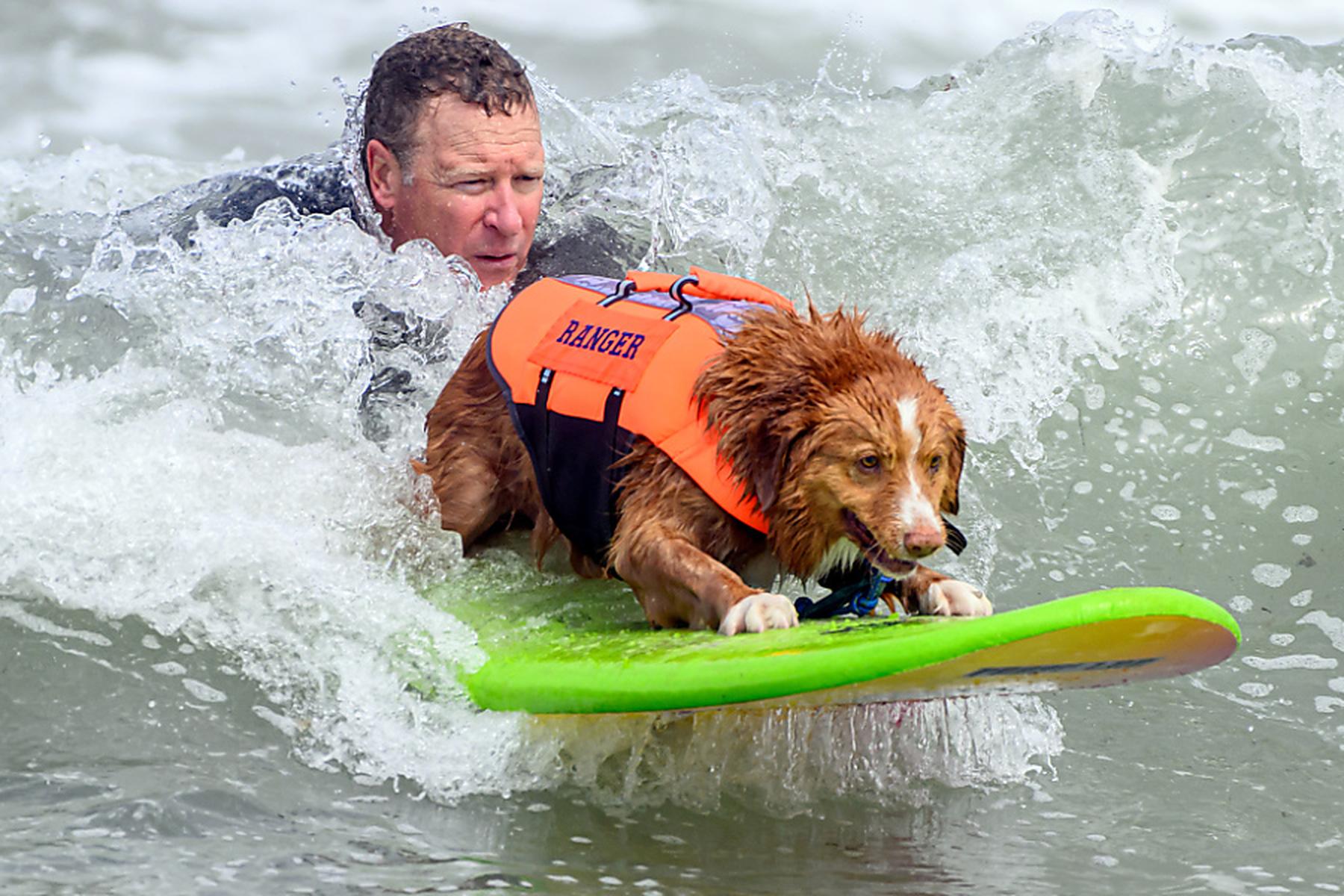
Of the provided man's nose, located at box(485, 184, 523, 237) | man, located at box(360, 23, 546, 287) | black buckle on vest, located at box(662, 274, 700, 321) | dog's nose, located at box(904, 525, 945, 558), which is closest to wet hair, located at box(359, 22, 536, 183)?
man, located at box(360, 23, 546, 287)

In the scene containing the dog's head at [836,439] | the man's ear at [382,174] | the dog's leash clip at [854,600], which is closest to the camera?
the dog's head at [836,439]

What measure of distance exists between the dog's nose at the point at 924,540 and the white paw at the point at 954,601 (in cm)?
35

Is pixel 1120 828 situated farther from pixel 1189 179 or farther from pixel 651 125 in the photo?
pixel 651 125

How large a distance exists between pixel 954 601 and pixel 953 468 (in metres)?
0.30

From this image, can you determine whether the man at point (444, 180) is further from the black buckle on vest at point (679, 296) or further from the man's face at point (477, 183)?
the black buckle on vest at point (679, 296)

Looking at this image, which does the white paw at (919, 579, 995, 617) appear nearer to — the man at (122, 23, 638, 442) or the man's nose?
the man at (122, 23, 638, 442)

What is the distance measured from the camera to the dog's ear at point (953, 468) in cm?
359

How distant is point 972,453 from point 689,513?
2679 mm

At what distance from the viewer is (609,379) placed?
3.87 m

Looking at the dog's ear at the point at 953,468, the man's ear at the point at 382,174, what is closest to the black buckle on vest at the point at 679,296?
the dog's ear at the point at 953,468

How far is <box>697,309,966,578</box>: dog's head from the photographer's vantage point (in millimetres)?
3410

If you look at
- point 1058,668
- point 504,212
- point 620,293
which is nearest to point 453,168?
point 504,212

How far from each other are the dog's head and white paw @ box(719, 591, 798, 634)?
0.64ft

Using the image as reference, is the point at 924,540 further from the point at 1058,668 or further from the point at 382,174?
the point at 382,174
